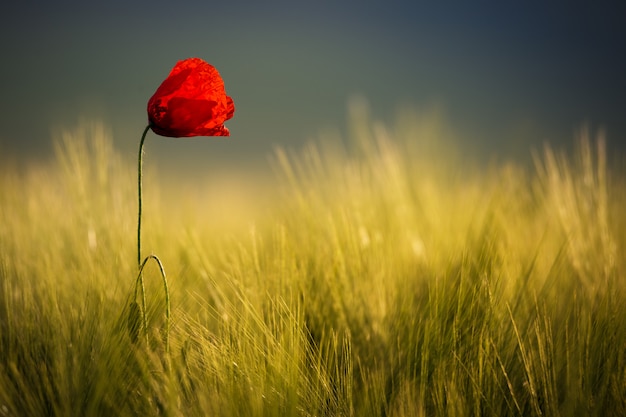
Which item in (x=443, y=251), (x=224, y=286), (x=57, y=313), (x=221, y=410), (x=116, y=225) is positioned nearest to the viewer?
(x=221, y=410)

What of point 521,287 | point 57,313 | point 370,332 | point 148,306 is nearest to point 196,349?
point 148,306

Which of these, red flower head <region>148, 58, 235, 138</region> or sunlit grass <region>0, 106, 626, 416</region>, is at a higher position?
red flower head <region>148, 58, 235, 138</region>

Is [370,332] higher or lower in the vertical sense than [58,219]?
lower

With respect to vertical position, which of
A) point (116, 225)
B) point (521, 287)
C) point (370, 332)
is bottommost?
point (370, 332)

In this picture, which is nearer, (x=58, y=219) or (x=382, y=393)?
(x=382, y=393)

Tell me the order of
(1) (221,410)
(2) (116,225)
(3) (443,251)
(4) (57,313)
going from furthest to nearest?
(3) (443,251), (2) (116,225), (4) (57,313), (1) (221,410)

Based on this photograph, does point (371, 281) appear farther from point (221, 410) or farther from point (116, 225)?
point (116, 225)

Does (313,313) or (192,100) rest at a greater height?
(192,100)

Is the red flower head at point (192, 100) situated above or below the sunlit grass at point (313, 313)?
above
